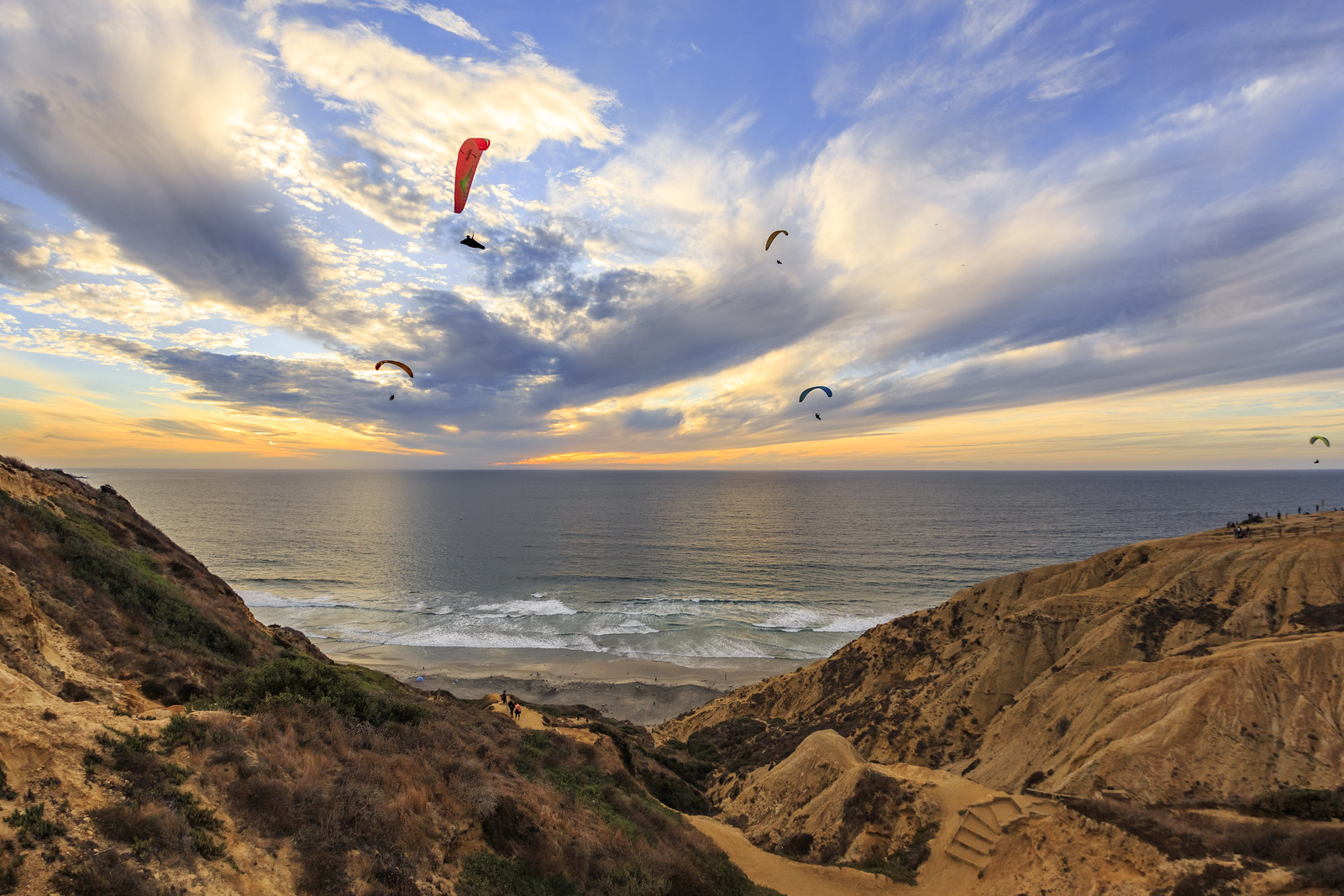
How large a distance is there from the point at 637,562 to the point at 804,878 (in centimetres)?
6881

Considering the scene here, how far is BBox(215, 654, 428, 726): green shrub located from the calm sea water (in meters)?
40.6

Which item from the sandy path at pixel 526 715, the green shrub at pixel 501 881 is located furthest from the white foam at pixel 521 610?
the green shrub at pixel 501 881

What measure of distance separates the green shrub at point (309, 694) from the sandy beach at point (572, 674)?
28390mm

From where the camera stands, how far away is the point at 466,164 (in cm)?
2083

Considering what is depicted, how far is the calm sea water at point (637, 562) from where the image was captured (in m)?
57.6

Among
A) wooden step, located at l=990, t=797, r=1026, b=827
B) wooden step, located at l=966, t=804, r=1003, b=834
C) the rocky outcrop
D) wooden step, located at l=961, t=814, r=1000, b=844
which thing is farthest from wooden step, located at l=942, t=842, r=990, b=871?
the rocky outcrop

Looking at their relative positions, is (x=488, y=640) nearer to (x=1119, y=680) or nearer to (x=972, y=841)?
(x=972, y=841)

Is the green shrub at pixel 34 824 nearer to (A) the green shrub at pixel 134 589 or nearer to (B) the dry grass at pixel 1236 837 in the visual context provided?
(A) the green shrub at pixel 134 589

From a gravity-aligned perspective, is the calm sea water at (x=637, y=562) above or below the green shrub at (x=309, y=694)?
below

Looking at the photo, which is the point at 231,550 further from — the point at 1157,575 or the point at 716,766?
the point at 1157,575

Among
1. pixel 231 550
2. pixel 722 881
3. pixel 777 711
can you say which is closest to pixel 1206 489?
pixel 777 711

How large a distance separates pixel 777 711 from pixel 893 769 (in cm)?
1539

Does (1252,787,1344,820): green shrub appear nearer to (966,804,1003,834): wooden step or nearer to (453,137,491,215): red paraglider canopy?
(966,804,1003,834): wooden step

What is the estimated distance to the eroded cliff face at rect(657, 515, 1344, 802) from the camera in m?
17.7
